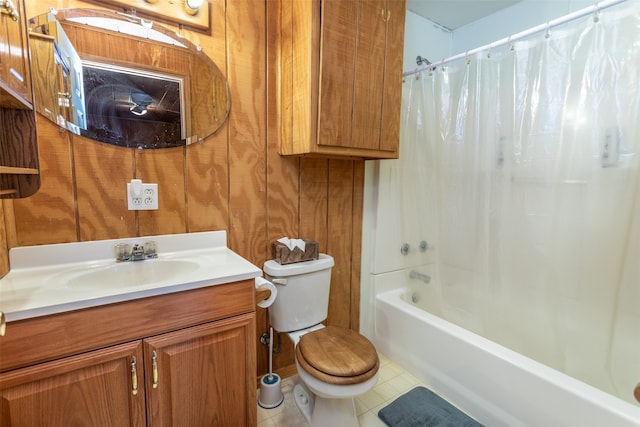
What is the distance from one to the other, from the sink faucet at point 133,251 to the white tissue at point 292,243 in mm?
601

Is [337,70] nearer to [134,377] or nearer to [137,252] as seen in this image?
[137,252]

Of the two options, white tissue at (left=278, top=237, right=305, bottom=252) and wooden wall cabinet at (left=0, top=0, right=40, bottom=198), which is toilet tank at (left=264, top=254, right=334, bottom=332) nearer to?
white tissue at (left=278, top=237, right=305, bottom=252)

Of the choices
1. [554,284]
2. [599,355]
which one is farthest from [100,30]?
[599,355]

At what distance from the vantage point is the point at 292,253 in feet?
5.03

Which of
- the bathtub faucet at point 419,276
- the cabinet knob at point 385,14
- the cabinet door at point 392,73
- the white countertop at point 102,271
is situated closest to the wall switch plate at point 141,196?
the white countertop at point 102,271

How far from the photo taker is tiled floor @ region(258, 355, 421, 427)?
146cm

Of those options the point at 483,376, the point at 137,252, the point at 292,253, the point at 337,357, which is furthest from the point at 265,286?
the point at 483,376

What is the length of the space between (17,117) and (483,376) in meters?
2.05

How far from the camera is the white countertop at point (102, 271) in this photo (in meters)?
0.83

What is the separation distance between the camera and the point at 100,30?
1.17 m

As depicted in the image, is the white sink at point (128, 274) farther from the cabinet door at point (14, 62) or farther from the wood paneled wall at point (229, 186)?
the cabinet door at point (14, 62)

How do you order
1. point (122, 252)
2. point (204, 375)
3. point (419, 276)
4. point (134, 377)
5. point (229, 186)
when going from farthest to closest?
1. point (419, 276)
2. point (229, 186)
3. point (122, 252)
4. point (204, 375)
5. point (134, 377)

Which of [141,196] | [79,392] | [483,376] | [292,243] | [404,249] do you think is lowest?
[483,376]

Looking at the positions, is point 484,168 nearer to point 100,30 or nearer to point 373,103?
point 373,103
